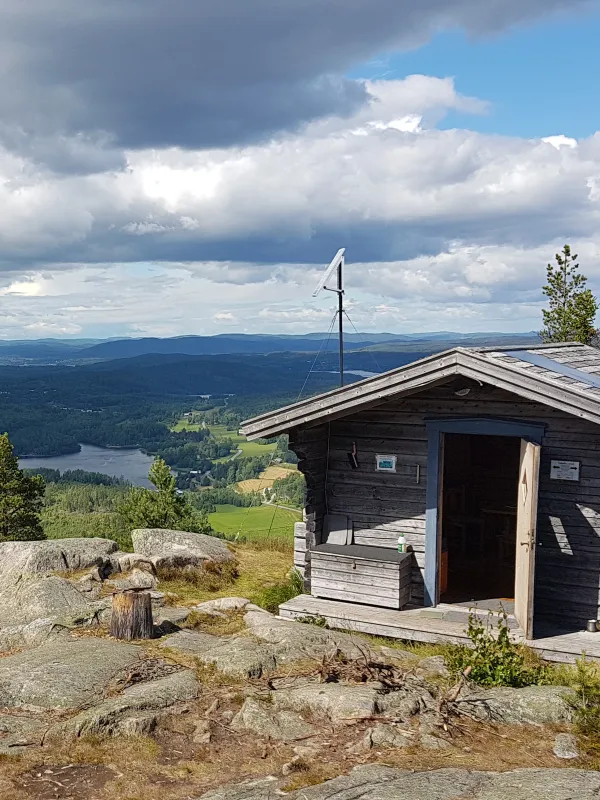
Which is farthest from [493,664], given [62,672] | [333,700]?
[62,672]

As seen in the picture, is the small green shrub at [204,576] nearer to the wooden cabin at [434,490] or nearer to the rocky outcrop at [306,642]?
the wooden cabin at [434,490]

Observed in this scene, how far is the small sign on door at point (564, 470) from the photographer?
11.1 m

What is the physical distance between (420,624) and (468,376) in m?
3.74

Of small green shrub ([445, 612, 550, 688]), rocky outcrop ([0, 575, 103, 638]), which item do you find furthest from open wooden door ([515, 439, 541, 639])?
rocky outcrop ([0, 575, 103, 638])

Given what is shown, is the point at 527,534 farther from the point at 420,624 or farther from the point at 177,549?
the point at 177,549

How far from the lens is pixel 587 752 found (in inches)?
284

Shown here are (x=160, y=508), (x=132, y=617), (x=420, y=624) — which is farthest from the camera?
(x=160, y=508)

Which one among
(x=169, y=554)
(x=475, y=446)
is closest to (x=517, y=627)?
Result: (x=475, y=446)

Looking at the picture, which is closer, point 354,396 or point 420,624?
point 420,624

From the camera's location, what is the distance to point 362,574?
1211 centimetres

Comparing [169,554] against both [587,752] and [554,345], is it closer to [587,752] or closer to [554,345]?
[554,345]

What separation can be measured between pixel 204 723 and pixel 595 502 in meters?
6.45

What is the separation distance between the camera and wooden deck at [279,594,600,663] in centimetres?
1050

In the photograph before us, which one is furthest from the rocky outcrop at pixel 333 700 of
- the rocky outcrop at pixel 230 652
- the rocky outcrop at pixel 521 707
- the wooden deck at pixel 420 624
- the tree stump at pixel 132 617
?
the tree stump at pixel 132 617
